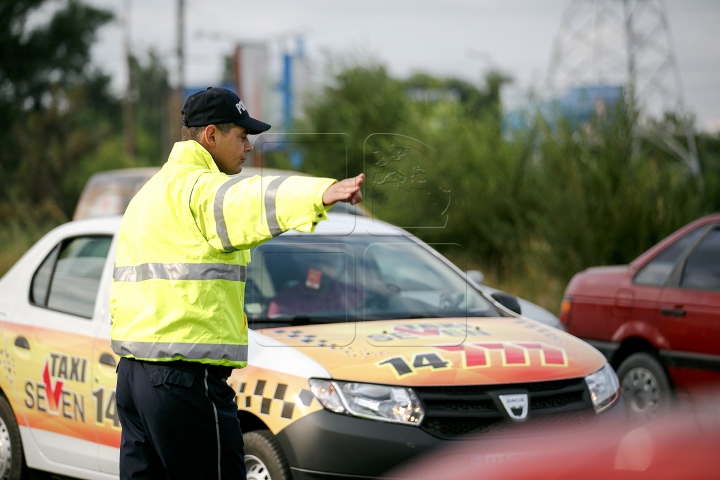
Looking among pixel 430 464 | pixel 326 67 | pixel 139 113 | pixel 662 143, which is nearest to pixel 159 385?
pixel 430 464

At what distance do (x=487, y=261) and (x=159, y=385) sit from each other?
1345 cm

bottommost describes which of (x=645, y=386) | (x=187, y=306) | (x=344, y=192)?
(x=645, y=386)

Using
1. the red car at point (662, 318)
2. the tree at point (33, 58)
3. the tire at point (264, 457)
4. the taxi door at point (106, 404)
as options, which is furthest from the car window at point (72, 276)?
the tree at point (33, 58)

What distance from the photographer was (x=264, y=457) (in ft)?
13.6

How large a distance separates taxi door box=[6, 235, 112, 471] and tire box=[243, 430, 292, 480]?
1009mm

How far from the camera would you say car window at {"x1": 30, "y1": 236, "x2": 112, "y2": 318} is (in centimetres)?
521

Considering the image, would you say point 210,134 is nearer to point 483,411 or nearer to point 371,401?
point 371,401

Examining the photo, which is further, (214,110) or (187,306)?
(214,110)

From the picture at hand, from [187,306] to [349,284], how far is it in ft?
7.28

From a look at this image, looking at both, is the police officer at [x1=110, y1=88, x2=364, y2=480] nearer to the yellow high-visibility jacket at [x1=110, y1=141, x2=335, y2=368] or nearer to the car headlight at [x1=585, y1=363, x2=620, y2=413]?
the yellow high-visibility jacket at [x1=110, y1=141, x2=335, y2=368]

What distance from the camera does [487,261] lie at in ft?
53.4

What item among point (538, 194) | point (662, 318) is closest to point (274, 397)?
point (662, 318)

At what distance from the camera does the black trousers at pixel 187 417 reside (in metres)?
3.12

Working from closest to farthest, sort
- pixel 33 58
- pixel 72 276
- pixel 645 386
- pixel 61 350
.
Answer: 1. pixel 61 350
2. pixel 72 276
3. pixel 645 386
4. pixel 33 58
